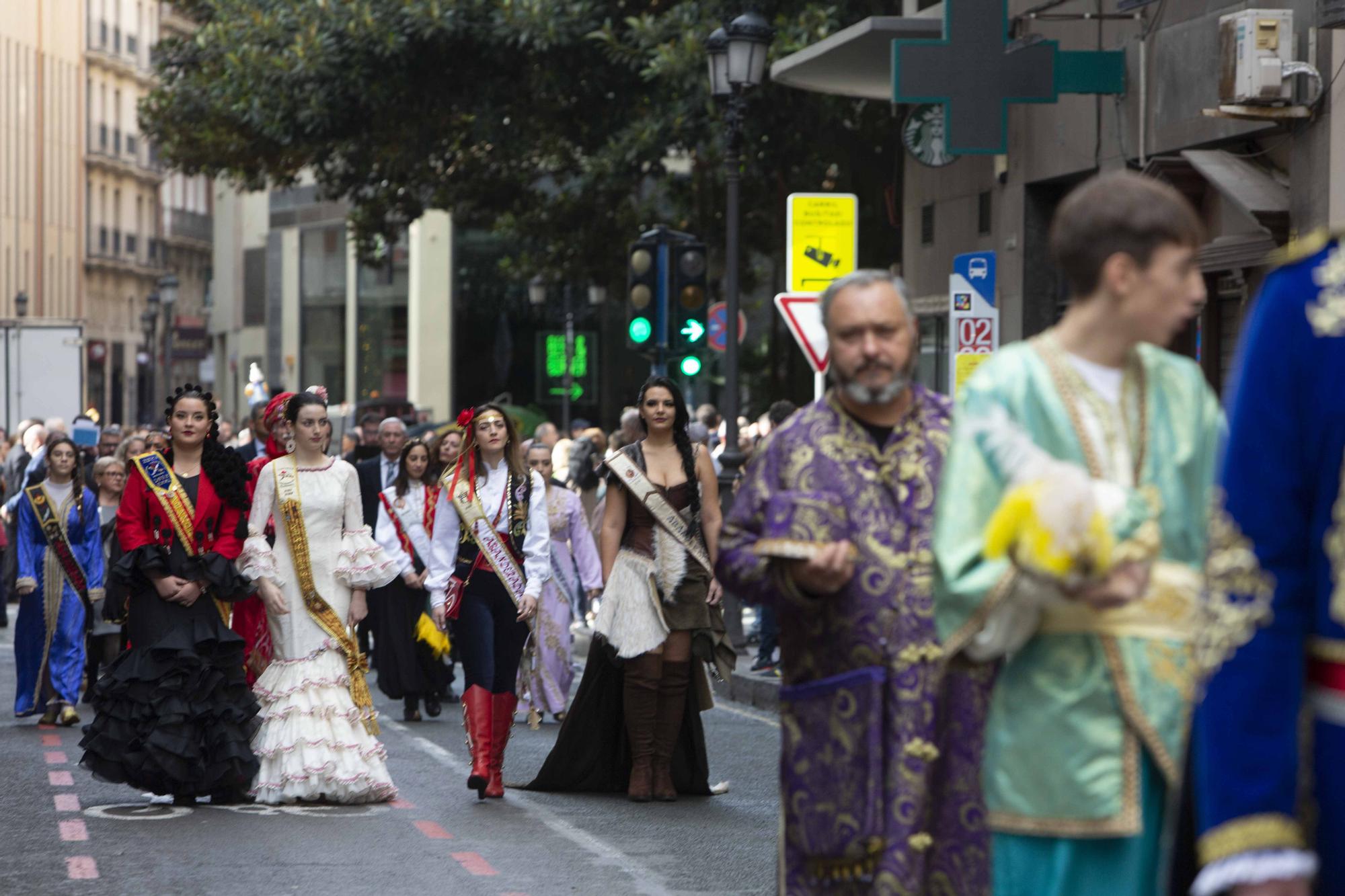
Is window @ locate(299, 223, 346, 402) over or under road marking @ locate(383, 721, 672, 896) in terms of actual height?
over

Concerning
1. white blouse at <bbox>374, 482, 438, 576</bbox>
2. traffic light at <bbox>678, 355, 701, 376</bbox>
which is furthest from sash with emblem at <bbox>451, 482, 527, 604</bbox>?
traffic light at <bbox>678, 355, 701, 376</bbox>

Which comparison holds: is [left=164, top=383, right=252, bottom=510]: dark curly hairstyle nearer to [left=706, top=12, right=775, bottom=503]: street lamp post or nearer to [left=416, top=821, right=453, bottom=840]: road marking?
[left=416, top=821, right=453, bottom=840]: road marking

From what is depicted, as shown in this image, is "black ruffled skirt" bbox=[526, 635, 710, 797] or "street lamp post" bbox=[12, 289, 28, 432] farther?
"street lamp post" bbox=[12, 289, 28, 432]

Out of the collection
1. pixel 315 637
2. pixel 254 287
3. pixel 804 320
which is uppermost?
pixel 254 287

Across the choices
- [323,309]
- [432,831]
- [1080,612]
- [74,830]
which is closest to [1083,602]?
[1080,612]

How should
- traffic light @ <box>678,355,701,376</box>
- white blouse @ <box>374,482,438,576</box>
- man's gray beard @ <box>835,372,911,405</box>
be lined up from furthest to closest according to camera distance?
1. traffic light @ <box>678,355,701,376</box>
2. white blouse @ <box>374,482,438,576</box>
3. man's gray beard @ <box>835,372,911,405</box>

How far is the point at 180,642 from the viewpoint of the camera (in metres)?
10.2

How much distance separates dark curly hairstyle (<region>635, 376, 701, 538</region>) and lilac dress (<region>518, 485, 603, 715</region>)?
3.44m

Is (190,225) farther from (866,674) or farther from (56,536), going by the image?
(866,674)

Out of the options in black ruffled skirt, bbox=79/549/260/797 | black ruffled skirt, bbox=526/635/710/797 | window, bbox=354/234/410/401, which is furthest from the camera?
window, bbox=354/234/410/401

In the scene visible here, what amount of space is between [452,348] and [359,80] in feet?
97.7

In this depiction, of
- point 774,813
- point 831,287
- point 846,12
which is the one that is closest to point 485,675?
point 774,813

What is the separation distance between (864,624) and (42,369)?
33684 mm

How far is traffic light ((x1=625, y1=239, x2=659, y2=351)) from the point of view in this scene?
19391 millimetres
